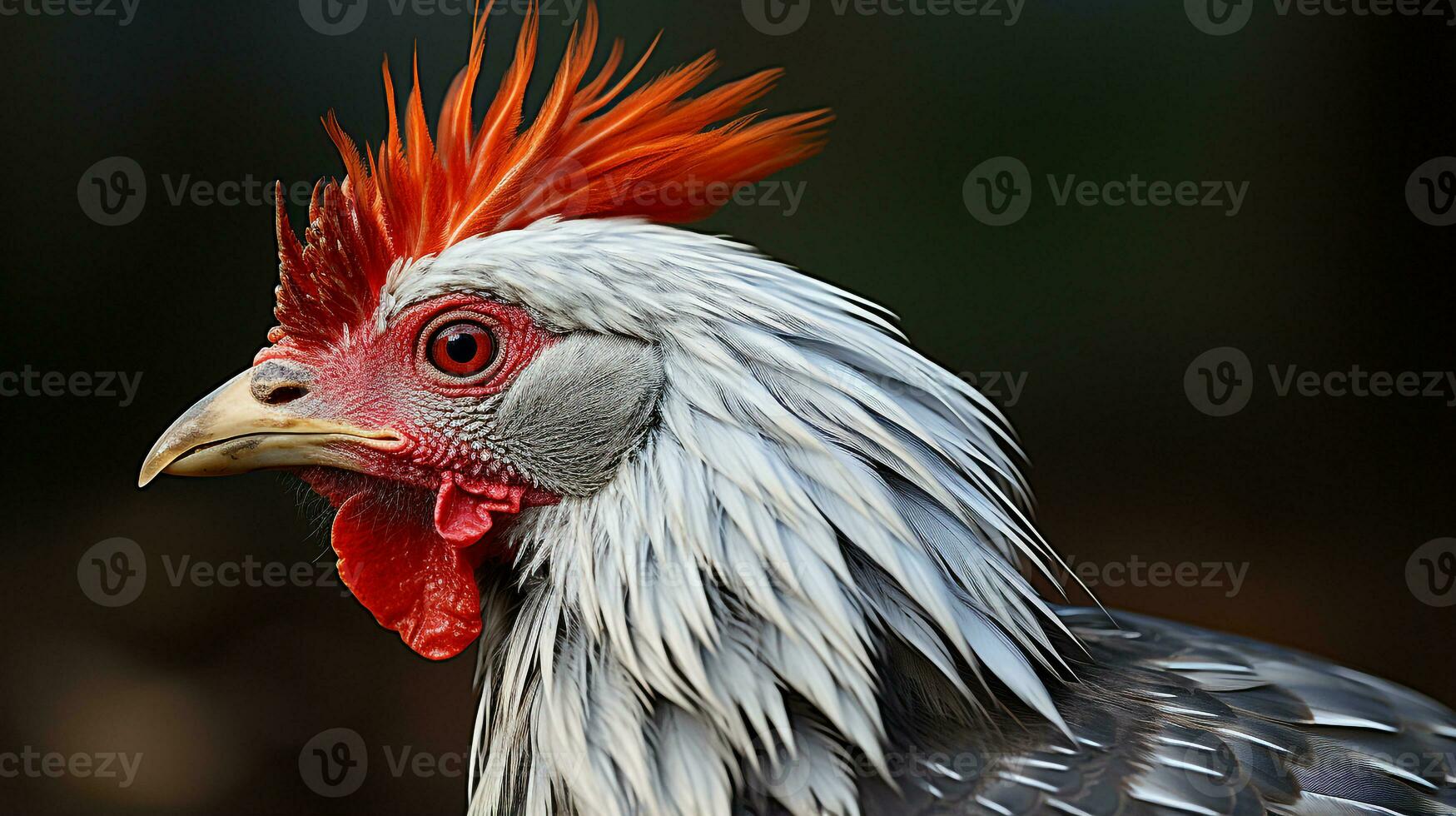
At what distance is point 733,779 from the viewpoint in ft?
4.97

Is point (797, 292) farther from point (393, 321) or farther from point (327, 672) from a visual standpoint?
point (327, 672)

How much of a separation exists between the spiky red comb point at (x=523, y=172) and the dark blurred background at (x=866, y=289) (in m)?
2.07

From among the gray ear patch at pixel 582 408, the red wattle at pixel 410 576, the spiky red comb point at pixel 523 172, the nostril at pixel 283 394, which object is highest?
the spiky red comb point at pixel 523 172

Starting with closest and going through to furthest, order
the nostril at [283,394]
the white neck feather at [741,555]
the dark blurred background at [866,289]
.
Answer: the white neck feather at [741,555], the nostril at [283,394], the dark blurred background at [866,289]

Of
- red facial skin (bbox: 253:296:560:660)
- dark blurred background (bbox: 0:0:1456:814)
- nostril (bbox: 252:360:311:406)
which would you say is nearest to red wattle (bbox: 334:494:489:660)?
red facial skin (bbox: 253:296:560:660)

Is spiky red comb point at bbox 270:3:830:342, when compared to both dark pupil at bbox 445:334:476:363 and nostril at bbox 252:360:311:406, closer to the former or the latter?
nostril at bbox 252:360:311:406

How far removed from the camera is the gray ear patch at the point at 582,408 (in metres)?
1.64

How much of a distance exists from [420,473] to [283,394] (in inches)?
11.6

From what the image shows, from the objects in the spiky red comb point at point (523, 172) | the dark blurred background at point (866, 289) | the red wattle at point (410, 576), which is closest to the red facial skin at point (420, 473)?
the red wattle at point (410, 576)

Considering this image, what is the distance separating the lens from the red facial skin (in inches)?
67.6

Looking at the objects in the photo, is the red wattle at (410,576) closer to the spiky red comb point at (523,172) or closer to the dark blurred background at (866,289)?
the spiky red comb point at (523,172)

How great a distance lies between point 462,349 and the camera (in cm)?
171

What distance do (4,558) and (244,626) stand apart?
0.95 metres

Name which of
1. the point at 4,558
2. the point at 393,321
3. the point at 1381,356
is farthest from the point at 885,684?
the point at 4,558
